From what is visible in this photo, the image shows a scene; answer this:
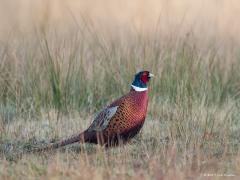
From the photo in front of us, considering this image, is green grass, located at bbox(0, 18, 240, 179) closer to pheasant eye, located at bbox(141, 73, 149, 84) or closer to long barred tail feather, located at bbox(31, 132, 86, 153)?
long barred tail feather, located at bbox(31, 132, 86, 153)

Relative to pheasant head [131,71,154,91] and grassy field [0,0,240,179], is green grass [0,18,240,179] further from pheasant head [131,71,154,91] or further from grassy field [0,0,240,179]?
pheasant head [131,71,154,91]

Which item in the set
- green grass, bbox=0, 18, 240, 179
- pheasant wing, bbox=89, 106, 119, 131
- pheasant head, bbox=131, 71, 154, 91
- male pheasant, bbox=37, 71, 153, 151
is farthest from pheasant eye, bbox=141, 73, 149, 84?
green grass, bbox=0, 18, 240, 179

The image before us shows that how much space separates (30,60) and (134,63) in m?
1.07

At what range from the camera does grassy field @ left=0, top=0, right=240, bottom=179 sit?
6.21 meters

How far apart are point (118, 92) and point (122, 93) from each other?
57 millimetres

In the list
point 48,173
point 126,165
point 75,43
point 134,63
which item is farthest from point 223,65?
point 48,173

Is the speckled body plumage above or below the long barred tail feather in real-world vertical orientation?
above

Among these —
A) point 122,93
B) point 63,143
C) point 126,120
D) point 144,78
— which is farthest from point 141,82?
point 122,93

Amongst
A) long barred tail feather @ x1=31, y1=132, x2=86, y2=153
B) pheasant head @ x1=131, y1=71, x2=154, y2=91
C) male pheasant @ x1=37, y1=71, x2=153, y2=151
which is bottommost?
long barred tail feather @ x1=31, y1=132, x2=86, y2=153

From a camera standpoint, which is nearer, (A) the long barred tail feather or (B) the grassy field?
(B) the grassy field

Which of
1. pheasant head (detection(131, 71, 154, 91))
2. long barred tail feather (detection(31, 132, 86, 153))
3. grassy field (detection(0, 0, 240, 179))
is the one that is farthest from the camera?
pheasant head (detection(131, 71, 154, 91))

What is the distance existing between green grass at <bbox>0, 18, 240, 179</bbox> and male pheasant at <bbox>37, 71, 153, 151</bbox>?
0.34ft

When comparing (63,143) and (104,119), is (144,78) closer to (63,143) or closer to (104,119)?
(104,119)

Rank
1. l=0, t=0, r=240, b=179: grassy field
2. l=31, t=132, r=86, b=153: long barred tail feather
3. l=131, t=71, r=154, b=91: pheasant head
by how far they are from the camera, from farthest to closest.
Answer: l=131, t=71, r=154, b=91: pheasant head
l=31, t=132, r=86, b=153: long barred tail feather
l=0, t=0, r=240, b=179: grassy field
